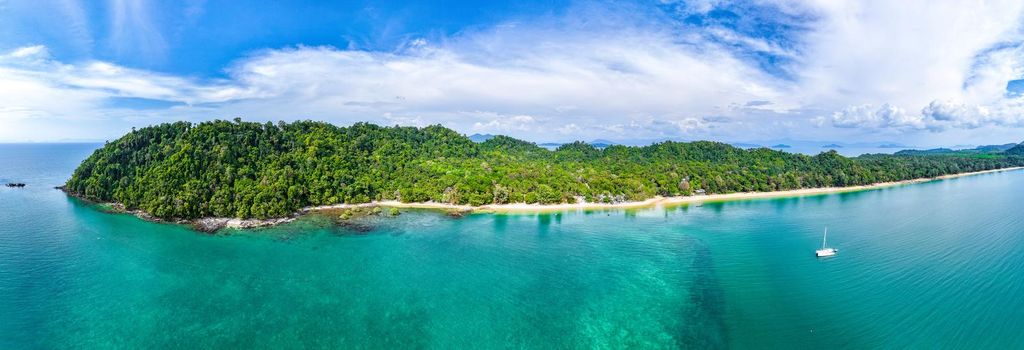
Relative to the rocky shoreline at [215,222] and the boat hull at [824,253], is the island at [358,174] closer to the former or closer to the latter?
the rocky shoreline at [215,222]

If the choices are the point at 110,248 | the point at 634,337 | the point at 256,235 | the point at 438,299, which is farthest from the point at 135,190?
the point at 634,337

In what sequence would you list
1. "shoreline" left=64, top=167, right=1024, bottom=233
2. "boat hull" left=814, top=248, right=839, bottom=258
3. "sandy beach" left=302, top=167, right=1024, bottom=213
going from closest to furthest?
"boat hull" left=814, top=248, right=839, bottom=258
"shoreline" left=64, top=167, right=1024, bottom=233
"sandy beach" left=302, top=167, right=1024, bottom=213

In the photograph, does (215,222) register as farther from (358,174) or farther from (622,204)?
(622,204)

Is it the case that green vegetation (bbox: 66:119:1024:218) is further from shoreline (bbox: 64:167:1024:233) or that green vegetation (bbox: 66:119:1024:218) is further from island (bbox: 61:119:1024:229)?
shoreline (bbox: 64:167:1024:233)

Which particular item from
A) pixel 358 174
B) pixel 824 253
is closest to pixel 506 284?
pixel 824 253

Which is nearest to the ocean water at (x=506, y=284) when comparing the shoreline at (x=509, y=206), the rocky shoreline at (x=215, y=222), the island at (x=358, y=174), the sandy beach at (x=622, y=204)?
the rocky shoreline at (x=215, y=222)

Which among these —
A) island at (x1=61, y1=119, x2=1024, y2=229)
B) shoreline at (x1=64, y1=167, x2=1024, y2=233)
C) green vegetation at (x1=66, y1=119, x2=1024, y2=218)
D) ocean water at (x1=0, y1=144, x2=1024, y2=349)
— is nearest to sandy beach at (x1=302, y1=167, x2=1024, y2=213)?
shoreline at (x1=64, y1=167, x2=1024, y2=233)
